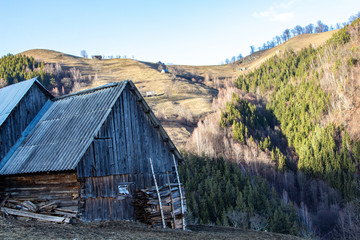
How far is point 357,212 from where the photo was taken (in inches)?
2753

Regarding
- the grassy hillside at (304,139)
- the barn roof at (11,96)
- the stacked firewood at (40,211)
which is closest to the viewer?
the stacked firewood at (40,211)

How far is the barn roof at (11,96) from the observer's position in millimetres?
21469

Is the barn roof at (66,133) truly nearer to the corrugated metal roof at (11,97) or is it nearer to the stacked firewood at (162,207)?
the corrugated metal roof at (11,97)

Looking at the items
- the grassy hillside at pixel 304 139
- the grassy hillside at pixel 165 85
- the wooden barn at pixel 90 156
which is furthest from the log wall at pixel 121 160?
the grassy hillside at pixel 165 85

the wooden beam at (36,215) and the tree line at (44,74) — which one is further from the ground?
the tree line at (44,74)

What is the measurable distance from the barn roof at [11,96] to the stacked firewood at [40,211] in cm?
484

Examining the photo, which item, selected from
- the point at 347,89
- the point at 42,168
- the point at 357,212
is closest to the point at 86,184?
the point at 42,168

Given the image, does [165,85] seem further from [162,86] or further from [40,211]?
[40,211]

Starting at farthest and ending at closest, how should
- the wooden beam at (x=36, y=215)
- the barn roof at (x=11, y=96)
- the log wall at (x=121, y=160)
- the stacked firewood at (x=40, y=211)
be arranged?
the barn roof at (x=11, y=96) < the log wall at (x=121, y=160) < the stacked firewood at (x=40, y=211) < the wooden beam at (x=36, y=215)

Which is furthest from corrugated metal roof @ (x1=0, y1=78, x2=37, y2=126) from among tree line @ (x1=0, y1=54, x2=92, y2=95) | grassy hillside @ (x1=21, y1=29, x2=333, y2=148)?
tree line @ (x1=0, y1=54, x2=92, y2=95)

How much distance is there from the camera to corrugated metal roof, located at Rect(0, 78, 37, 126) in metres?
21.5

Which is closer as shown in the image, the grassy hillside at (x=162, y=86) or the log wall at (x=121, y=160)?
the log wall at (x=121, y=160)

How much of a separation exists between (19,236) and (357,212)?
70659 mm

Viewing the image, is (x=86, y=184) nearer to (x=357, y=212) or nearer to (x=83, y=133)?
(x=83, y=133)
